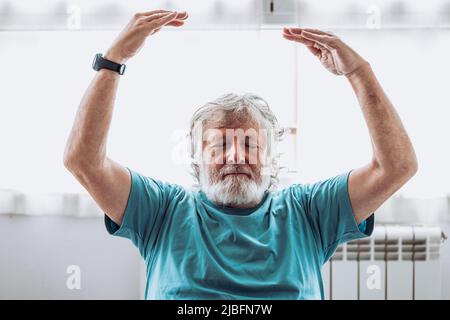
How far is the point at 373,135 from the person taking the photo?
83 cm

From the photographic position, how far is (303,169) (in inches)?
66.7

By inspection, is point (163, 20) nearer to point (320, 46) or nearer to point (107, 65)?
point (107, 65)

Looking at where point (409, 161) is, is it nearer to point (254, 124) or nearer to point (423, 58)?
point (254, 124)

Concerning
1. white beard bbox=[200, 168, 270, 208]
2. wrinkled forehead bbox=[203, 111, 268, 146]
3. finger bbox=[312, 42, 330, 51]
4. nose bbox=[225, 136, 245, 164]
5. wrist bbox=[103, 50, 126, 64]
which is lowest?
white beard bbox=[200, 168, 270, 208]

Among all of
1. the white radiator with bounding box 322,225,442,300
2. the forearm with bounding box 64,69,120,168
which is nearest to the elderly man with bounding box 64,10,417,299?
the forearm with bounding box 64,69,120,168

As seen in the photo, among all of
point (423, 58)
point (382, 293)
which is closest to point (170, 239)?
point (382, 293)

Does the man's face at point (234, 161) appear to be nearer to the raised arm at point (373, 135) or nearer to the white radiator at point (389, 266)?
the raised arm at point (373, 135)

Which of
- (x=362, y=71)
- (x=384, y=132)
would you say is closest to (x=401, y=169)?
(x=384, y=132)

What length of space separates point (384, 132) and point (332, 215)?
0.58 ft

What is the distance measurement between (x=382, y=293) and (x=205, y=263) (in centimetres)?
99

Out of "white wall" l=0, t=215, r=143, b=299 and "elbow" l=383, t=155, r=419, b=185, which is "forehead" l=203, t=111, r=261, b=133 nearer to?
"elbow" l=383, t=155, r=419, b=185

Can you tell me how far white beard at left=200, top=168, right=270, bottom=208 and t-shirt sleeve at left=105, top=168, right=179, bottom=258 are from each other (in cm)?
8

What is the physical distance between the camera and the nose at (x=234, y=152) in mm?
931

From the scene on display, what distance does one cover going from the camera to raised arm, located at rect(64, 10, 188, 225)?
0.79 m
